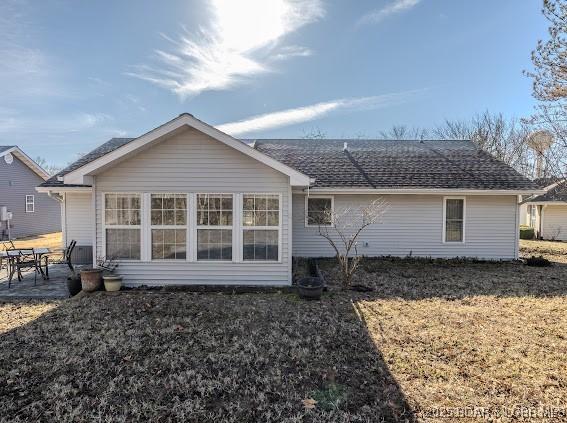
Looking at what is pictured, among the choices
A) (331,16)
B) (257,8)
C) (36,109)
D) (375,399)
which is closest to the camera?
(375,399)

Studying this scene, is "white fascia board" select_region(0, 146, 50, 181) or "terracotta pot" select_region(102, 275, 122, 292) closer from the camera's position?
"terracotta pot" select_region(102, 275, 122, 292)

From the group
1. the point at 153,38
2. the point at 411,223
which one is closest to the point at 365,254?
the point at 411,223

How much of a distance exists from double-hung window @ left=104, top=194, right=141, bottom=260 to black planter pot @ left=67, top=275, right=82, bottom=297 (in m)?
0.87

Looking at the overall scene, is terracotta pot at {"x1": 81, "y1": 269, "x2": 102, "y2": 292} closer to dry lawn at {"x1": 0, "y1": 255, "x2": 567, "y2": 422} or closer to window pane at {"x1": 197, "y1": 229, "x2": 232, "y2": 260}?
dry lawn at {"x1": 0, "y1": 255, "x2": 567, "y2": 422}

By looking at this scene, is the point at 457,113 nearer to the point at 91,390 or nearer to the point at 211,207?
the point at 211,207

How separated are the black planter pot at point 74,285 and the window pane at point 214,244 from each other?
2.81m

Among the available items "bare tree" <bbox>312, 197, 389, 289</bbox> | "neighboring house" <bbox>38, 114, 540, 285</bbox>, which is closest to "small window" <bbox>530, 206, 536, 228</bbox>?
"bare tree" <bbox>312, 197, 389, 289</bbox>

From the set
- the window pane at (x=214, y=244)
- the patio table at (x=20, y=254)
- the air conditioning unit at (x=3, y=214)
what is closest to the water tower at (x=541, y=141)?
the window pane at (x=214, y=244)

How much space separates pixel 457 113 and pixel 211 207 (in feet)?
110

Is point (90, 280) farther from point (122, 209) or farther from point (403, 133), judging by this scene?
point (403, 133)

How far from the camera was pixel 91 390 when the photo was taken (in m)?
3.94

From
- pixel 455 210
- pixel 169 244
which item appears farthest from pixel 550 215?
pixel 169 244

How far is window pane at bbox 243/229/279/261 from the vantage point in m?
8.46

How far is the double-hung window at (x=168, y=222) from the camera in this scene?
Answer: 8453 mm
